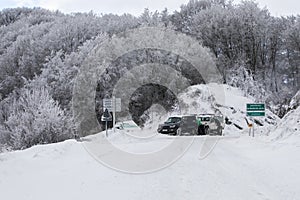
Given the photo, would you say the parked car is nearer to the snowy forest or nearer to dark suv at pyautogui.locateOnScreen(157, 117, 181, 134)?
dark suv at pyautogui.locateOnScreen(157, 117, 181, 134)

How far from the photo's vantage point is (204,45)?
162 feet

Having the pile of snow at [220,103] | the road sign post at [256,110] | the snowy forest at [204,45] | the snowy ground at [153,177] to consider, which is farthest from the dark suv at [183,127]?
the snowy ground at [153,177]

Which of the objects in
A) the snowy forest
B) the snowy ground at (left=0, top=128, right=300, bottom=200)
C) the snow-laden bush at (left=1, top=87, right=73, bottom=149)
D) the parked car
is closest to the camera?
the snowy ground at (left=0, top=128, right=300, bottom=200)

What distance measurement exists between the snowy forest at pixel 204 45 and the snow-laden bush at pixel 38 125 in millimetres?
3831

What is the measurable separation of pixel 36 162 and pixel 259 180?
640cm

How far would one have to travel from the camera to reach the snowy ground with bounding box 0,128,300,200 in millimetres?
7927

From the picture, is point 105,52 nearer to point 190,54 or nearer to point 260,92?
point 190,54

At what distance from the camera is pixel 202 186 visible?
864 cm

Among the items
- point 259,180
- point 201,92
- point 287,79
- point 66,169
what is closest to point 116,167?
point 66,169

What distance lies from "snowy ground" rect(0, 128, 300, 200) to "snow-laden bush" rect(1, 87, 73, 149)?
41.8 ft

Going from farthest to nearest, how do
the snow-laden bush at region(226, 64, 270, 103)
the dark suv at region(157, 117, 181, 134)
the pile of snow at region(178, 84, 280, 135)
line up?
the snow-laden bush at region(226, 64, 270, 103) → the pile of snow at region(178, 84, 280, 135) → the dark suv at region(157, 117, 181, 134)

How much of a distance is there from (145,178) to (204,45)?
41.9 meters

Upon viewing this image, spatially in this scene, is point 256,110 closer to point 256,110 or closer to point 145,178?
point 256,110

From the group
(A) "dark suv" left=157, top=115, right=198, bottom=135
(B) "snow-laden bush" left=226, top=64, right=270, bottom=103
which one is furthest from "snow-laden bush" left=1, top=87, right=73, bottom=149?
(B) "snow-laden bush" left=226, top=64, right=270, bottom=103
